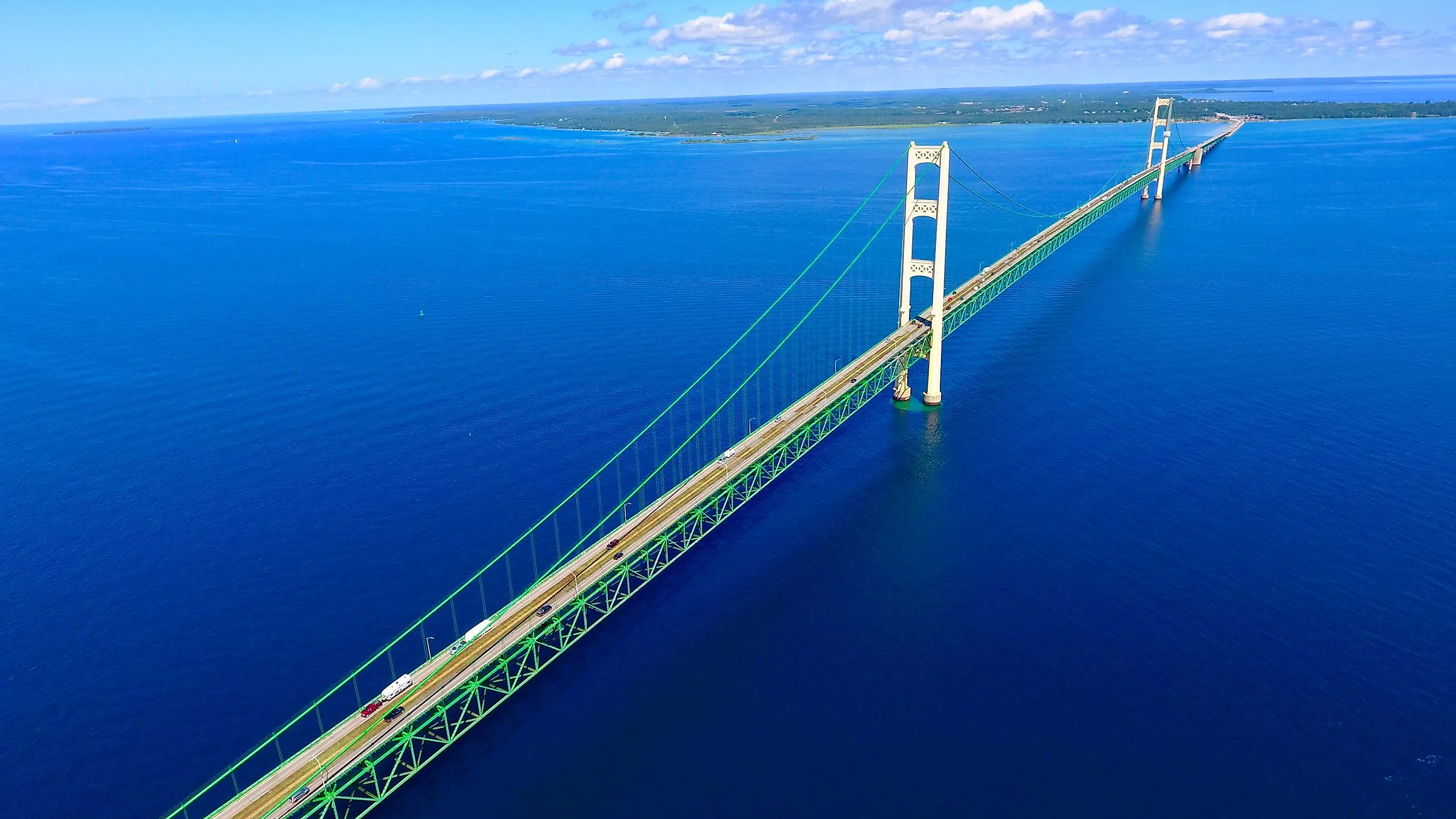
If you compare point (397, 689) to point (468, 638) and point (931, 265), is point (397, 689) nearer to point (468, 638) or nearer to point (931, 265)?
point (468, 638)

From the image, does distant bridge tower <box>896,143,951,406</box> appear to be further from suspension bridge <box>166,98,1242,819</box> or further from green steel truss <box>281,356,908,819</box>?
green steel truss <box>281,356,908,819</box>

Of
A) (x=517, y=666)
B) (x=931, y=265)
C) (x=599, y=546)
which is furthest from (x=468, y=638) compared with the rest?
(x=931, y=265)

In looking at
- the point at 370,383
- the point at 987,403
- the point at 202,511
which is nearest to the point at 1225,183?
the point at 987,403

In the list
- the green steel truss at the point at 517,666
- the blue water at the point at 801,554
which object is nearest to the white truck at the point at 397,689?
the green steel truss at the point at 517,666

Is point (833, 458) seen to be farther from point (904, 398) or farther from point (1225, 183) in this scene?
point (1225, 183)

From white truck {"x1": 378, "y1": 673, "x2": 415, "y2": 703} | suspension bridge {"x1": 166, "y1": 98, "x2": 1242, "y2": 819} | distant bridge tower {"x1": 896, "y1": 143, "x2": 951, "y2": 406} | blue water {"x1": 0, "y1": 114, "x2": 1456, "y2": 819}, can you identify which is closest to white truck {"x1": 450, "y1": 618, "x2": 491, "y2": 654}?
suspension bridge {"x1": 166, "y1": 98, "x2": 1242, "y2": 819}
